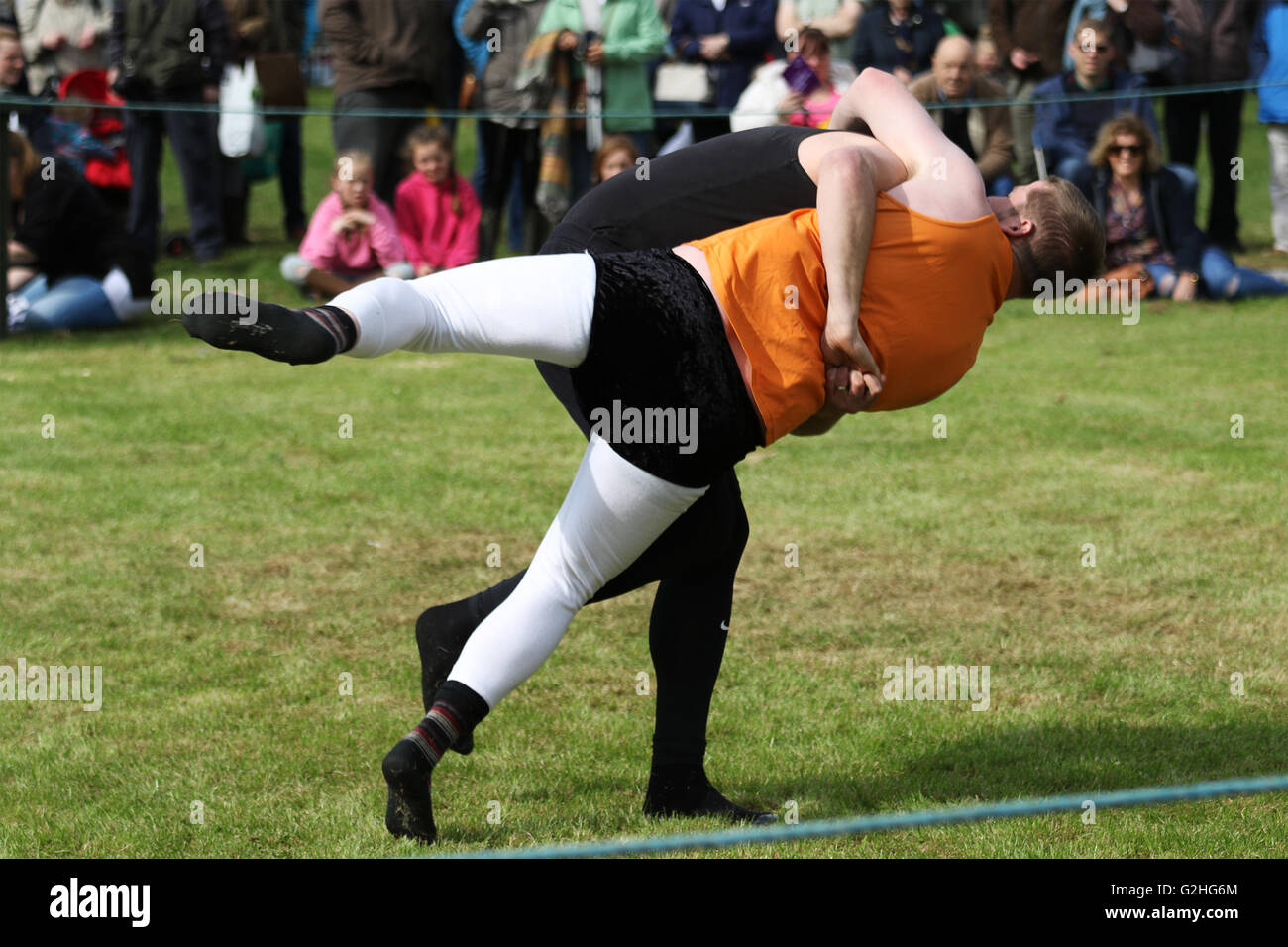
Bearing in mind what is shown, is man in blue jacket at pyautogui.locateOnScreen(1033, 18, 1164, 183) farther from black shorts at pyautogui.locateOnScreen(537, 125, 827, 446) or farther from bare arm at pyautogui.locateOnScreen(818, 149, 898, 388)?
bare arm at pyautogui.locateOnScreen(818, 149, 898, 388)

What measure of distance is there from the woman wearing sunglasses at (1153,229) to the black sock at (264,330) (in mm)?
8930

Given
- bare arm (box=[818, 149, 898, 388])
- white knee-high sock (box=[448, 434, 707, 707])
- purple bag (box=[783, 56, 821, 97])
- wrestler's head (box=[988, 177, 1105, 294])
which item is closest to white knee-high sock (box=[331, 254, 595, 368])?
white knee-high sock (box=[448, 434, 707, 707])

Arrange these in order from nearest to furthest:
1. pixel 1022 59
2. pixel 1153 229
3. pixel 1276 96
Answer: pixel 1153 229 → pixel 1276 96 → pixel 1022 59

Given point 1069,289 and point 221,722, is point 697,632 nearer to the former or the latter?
point 1069,289

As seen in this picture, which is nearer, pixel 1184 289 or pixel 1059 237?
pixel 1059 237

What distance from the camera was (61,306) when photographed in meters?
10.0

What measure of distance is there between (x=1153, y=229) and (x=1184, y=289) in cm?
46

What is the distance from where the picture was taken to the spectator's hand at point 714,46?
12.4 metres

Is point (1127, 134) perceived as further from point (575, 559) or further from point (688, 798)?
point (575, 559)

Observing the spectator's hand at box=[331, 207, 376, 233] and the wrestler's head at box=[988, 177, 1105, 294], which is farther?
the spectator's hand at box=[331, 207, 376, 233]

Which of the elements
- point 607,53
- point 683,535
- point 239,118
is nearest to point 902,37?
point 607,53

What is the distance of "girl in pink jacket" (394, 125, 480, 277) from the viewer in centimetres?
1087

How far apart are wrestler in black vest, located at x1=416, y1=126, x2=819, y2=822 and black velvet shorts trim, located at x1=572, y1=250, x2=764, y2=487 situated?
193 millimetres
